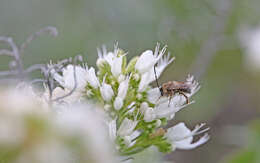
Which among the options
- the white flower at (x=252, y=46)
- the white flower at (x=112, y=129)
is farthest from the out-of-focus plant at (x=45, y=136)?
the white flower at (x=252, y=46)

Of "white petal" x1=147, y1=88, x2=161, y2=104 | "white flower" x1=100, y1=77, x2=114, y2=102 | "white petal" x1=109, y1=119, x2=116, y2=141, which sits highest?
"white flower" x1=100, y1=77, x2=114, y2=102

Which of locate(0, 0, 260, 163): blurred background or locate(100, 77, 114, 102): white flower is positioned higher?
locate(0, 0, 260, 163): blurred background

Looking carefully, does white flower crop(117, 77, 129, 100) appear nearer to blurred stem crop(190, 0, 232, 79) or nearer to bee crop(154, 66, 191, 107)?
bee crop(154, 66, 191, 107)

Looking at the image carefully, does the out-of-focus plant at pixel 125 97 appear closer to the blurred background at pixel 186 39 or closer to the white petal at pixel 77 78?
the white petal at pixel 77 78

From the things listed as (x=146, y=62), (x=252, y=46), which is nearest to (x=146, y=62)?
(x=146, y=62)

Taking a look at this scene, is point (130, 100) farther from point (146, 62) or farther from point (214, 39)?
point (214, 39)

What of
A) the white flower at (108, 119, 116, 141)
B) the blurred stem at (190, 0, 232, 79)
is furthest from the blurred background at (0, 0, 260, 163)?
the white flower at (108, 119, 116, 141)

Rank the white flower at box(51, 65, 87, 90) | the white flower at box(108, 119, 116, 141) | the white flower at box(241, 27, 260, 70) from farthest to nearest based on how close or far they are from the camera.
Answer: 1. the white flower at box(241, 27, 260, 70)
2. the white flower at box(51, 65, 87, 90)
3. the white flower at box(108, 119, 116, 141)

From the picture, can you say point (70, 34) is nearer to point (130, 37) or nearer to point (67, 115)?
point (130, 37)
